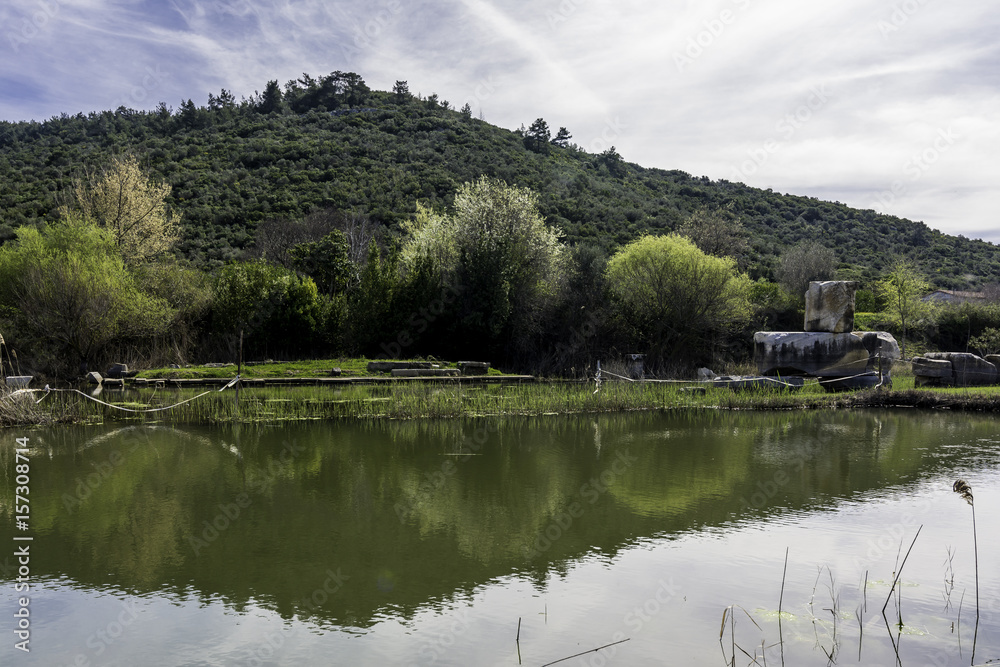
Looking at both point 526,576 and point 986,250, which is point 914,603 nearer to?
point 526,576

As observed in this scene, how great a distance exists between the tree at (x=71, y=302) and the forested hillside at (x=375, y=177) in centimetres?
1453

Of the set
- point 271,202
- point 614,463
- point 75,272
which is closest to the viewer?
point 614,463

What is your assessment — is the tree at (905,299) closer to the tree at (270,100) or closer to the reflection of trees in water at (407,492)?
the reflection of trees in water at (407,492)

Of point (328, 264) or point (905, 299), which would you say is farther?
point (905, 299)

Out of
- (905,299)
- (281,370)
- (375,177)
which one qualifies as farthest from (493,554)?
(375,177)

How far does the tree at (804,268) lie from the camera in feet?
128

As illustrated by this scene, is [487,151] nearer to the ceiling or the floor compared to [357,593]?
nearer to the ceiling

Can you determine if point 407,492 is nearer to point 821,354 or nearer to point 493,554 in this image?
point 493,554

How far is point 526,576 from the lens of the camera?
6.35 m

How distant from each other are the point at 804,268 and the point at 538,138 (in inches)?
1326

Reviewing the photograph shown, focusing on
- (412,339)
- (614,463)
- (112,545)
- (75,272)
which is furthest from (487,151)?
(112,545)

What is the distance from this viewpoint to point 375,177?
50469 mm

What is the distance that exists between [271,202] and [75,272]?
86.6ft

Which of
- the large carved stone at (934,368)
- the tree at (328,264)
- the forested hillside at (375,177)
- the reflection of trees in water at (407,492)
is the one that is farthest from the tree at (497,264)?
the forested hillside at (375,177)
